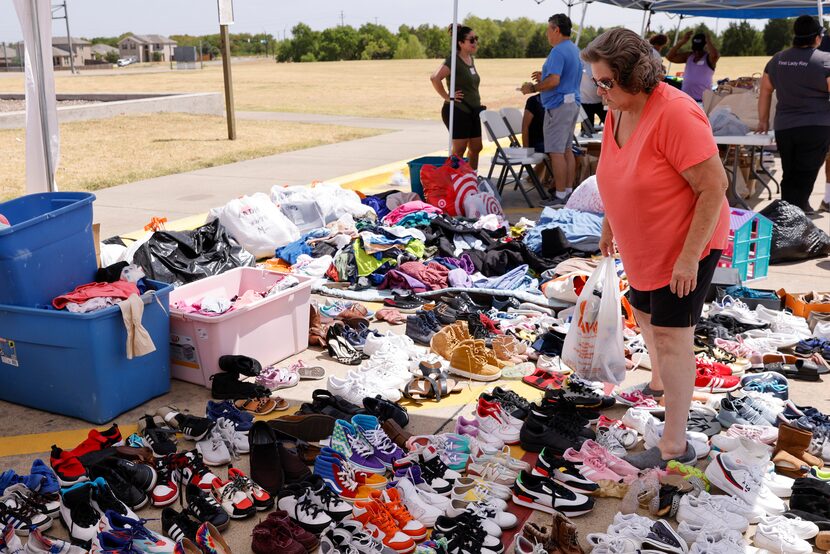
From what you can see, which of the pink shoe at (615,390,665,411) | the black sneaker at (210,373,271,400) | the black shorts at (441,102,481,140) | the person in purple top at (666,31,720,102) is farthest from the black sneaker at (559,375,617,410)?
the person in purple top at (666,31,720,102)

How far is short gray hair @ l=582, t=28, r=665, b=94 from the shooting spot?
127 inches

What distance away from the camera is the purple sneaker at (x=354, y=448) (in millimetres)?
3656

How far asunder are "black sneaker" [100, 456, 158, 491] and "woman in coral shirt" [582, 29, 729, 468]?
2382 millimetres

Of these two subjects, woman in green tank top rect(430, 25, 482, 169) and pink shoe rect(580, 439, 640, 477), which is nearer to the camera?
pink shoe rect(580, 439, 640, 477)

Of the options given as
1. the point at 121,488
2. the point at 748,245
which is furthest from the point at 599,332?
the point at 748,245

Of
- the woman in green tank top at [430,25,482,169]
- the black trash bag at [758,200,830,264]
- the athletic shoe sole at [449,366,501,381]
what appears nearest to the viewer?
the athletic shoe sole at [449,366,501,381]

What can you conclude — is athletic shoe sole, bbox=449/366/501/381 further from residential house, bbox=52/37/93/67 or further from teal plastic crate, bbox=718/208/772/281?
residential house, bbox=52/37/93/67

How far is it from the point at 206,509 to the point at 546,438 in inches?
66.6

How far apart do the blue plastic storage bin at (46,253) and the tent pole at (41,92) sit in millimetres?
977

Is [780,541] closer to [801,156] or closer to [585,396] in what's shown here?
[585,396]

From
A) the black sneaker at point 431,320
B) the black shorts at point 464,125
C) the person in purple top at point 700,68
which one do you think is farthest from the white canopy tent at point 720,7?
the black sneaker at point 431,320

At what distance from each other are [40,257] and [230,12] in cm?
1144

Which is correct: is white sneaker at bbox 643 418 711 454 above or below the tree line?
below

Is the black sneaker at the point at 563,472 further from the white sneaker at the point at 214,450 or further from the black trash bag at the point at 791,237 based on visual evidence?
the black trash bag at the point at 791,237
